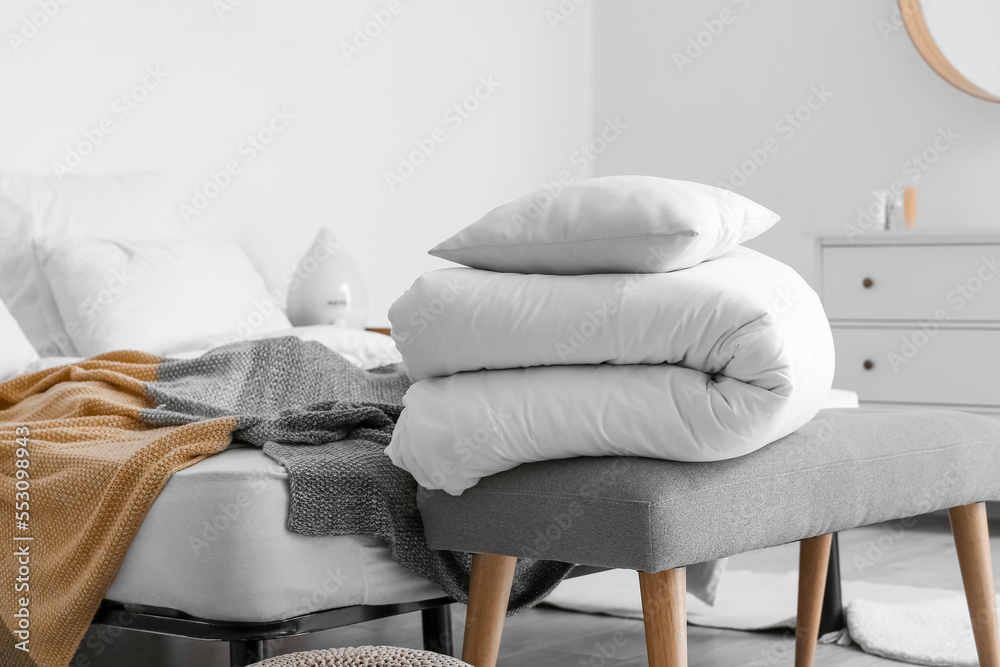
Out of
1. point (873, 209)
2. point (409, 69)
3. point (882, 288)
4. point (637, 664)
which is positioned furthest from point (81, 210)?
point (873, 209)

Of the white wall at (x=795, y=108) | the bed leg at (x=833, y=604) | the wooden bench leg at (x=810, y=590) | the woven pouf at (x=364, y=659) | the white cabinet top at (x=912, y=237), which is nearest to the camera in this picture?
the woven pouf at (x=364, y=659)

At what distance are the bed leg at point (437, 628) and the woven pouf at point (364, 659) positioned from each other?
49 centimetres

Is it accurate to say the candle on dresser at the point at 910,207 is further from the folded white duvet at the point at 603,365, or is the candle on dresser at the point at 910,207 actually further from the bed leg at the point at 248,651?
the bed leg at the point at 248,651

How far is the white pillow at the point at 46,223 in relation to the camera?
8.43ft

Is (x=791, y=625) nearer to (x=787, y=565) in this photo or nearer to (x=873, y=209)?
(x=787, y=565)

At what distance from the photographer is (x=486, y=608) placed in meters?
1.37

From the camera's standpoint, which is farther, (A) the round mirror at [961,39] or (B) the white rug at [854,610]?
(A) the round mirror at [961,39]

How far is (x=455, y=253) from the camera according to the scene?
1.37 m

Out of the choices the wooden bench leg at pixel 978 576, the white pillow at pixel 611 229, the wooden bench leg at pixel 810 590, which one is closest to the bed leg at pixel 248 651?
the white pillow at pixel 611 229

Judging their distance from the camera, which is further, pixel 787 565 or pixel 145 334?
pixel 787 565

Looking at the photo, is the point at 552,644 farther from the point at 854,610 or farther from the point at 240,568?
the point at 240,568

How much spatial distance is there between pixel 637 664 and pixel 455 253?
0.97 meters

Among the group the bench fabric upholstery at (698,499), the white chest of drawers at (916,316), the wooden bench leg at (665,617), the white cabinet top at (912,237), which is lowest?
the white chest of drawers at (916,316)

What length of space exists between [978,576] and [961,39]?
251cm
